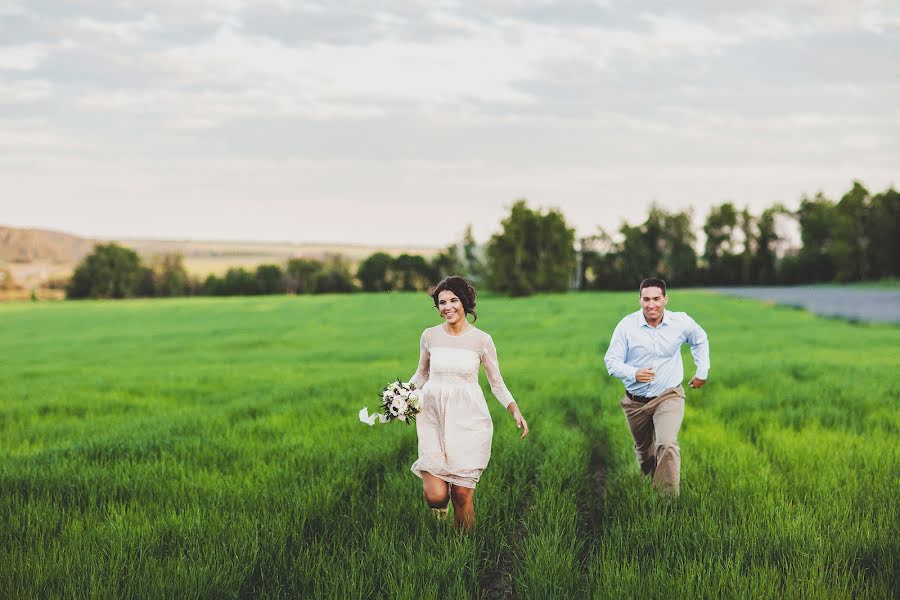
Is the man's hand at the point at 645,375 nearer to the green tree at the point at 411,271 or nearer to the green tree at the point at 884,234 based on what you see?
the green tree at the point at 884,234

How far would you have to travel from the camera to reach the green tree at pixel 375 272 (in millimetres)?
93250

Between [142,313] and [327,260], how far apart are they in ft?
159

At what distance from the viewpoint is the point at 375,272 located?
93312 mm

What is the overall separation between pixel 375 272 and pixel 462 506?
3519 inches

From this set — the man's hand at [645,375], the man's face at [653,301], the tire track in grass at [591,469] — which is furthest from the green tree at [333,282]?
the man's hand at [645,375]

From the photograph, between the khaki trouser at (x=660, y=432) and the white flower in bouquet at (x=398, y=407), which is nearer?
the white flower in bouquet at (x=398, y=407)

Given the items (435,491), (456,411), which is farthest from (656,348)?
(435,491)

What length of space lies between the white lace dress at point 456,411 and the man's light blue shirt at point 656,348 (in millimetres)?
1477

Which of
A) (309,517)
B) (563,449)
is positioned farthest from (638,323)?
(309,517)

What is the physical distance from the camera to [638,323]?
5676mm

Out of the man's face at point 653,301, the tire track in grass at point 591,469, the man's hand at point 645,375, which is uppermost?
the man's face at point 653,301

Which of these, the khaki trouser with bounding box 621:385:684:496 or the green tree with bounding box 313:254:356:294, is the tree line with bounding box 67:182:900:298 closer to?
the green tree with bounding box 313:254:356:294

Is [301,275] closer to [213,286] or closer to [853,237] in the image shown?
[213,286]

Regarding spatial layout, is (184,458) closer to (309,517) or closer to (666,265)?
(309,517)
